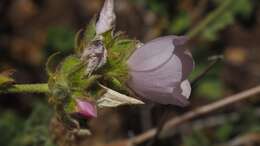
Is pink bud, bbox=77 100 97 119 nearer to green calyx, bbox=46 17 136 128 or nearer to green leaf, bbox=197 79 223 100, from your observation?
green calyx, bbox=46 17 136 128

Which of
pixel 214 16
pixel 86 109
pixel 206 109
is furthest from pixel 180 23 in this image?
pixel 86 109

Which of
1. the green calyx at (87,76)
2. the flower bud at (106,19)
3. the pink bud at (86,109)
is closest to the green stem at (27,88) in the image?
the green calyx at (87,76)

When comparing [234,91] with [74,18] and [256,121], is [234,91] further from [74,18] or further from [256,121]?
[74,18]

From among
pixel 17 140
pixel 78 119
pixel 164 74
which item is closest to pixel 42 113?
pixel 17 140

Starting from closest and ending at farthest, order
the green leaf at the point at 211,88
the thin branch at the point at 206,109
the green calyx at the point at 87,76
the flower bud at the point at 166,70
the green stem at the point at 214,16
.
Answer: the flower bud at the point at 166,70 → the green calyx at the point at 87,76 → the thin branch at the point at 206,109 → the green stem at the point at 214,16 → the green leaf at the point at 211,88

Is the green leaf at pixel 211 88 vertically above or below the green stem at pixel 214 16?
below

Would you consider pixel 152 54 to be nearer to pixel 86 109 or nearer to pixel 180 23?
pixel 86 109

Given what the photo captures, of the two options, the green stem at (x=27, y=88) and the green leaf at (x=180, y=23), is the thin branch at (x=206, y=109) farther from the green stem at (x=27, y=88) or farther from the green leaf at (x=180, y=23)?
the green stem at (x=27, y=88)
